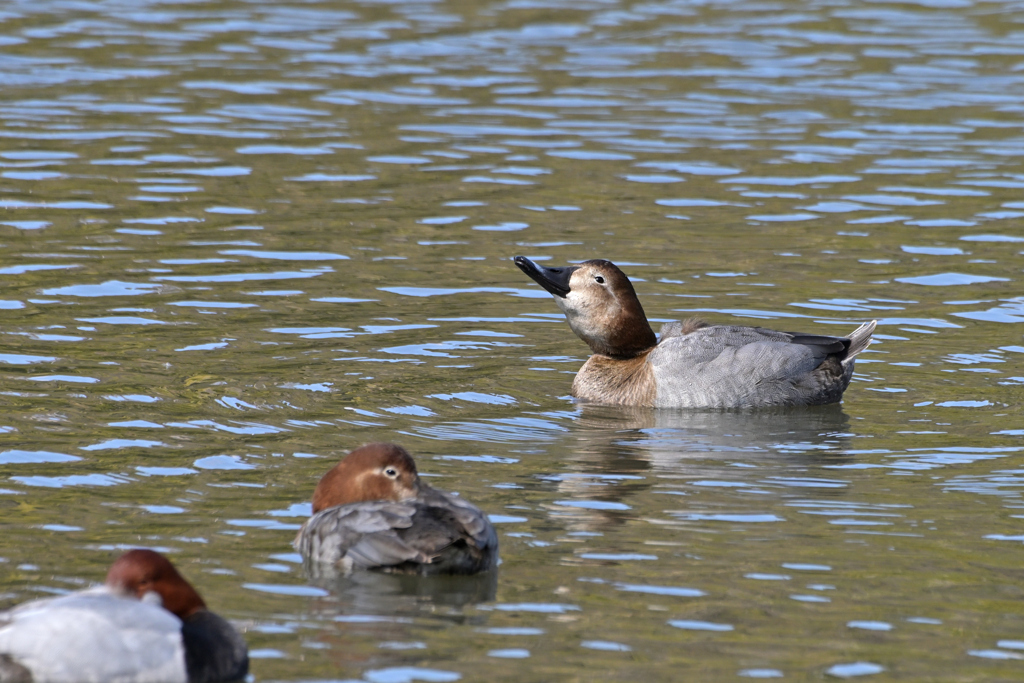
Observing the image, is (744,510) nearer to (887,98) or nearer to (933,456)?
(933,456)

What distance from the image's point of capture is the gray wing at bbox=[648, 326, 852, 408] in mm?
11398

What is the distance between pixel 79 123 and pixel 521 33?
8.10 metres

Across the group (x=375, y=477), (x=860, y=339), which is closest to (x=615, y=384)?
(x=860, y=339)

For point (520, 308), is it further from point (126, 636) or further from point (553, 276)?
point (126, 636)

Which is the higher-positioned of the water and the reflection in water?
the water

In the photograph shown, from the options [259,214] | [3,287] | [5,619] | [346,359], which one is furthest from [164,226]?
[5,619]

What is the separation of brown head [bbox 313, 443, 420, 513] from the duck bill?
14.2ft

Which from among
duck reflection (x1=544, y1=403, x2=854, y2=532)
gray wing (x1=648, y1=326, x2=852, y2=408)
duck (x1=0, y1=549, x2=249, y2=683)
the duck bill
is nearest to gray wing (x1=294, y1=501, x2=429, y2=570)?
duck (x1=0, y1=549, x2=249, y2=683)

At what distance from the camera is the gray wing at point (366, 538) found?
24.1 ft

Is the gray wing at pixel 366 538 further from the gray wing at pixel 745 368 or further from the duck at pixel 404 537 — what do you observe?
the gray wing at pixel 745 368

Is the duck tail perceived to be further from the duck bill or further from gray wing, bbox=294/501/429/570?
gray wing, bbox=294/501/429/570

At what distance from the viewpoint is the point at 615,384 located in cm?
1166

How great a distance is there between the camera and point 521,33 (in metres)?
24.7

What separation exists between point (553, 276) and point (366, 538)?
5003 mm
